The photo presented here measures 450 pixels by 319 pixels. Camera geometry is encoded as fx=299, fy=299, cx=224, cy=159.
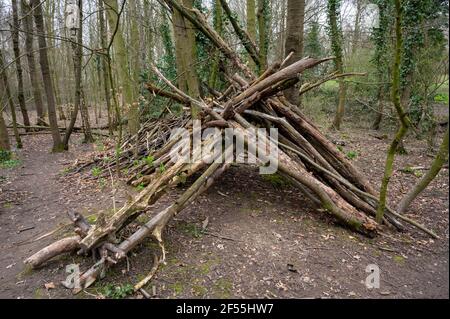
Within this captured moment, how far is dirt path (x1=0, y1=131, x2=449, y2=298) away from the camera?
2.61m

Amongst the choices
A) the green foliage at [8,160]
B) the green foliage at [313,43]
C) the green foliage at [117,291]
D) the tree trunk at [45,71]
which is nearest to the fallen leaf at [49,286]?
the green foliage at [117,291]

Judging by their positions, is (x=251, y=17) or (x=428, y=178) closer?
(x=428, y=178)

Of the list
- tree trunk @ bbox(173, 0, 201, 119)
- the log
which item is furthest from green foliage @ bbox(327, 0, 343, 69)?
the log

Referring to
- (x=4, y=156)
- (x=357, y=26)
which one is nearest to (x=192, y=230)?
(x=4, y=156)

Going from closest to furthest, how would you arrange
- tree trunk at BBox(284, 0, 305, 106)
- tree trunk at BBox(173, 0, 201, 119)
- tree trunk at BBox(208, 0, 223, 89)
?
tree trunk at BBox(284, 0, 305, 106) < tree trunk at BBox(173, 0, 201, 119) < tree trunk at BBox(208, 0, 223, 89)

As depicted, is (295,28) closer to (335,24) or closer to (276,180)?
(276,180)

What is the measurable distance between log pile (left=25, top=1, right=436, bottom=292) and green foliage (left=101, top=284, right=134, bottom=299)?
18 cm

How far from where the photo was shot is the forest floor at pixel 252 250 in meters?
2.61

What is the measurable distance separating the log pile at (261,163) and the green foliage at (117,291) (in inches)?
7.0

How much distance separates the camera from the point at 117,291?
2.59 meters

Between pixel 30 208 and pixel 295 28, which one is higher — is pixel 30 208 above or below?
below

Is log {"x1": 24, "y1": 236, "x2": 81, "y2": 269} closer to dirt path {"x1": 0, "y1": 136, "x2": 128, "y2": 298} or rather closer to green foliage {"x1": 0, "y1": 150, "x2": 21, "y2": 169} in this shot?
dirt path {"x1": 0, "y1": 136, "x2": 128, "y2": 298}

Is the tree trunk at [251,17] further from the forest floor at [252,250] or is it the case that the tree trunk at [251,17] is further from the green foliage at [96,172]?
the forest floor at [252,250]

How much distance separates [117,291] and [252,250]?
4.42 ft
